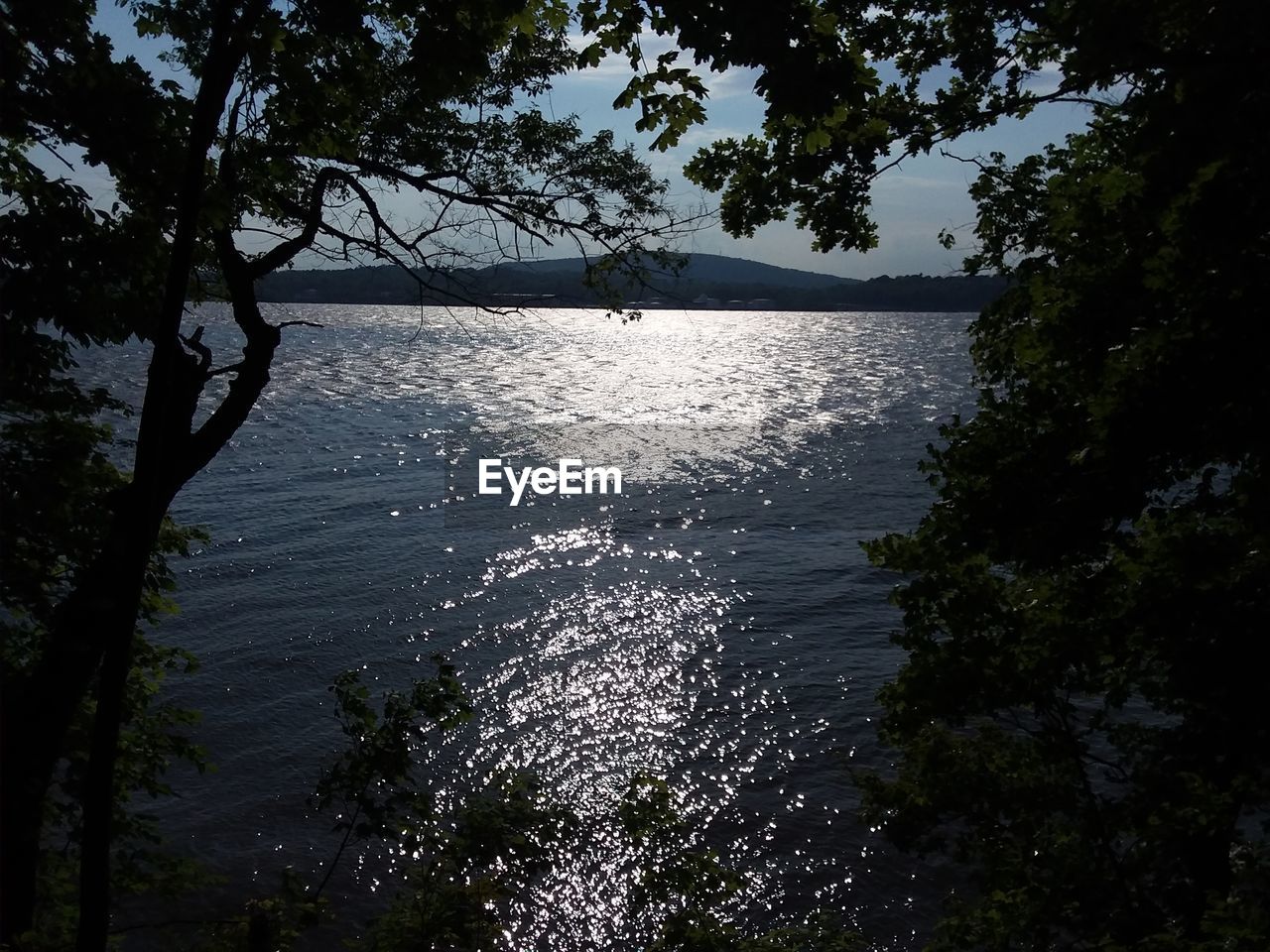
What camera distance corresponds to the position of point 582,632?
27.7 m

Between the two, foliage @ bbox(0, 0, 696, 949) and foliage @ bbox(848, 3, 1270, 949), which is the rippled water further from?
foliage @ bbox(848, 3, 1270, 949)

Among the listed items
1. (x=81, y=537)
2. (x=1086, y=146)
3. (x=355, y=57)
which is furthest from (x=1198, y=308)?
(x=81, y=537)

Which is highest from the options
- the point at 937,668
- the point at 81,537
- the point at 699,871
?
the point at 81,537

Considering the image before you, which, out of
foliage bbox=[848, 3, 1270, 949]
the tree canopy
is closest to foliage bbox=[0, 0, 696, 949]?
the tree canopy

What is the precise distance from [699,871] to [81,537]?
22.6 feet

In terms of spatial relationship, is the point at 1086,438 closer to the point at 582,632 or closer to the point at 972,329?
the point at 972,329

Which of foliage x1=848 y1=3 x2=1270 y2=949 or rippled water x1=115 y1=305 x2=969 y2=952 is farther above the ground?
foliage x1=848 y1=3 x2=1270 y2=949

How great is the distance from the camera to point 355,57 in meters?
6.00

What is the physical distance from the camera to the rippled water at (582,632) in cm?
1775

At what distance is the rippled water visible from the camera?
699 inches

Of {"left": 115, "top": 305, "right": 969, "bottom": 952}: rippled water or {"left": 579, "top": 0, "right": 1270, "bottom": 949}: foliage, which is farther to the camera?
{"left": 115, "top": 305, "right": 969, "bottom": 952}: rippled water

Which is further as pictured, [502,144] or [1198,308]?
[502,144]

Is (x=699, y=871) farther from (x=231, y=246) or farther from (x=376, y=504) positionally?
(x=376, y=504)

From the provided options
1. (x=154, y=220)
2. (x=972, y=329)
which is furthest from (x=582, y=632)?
(x=154, y=220)
